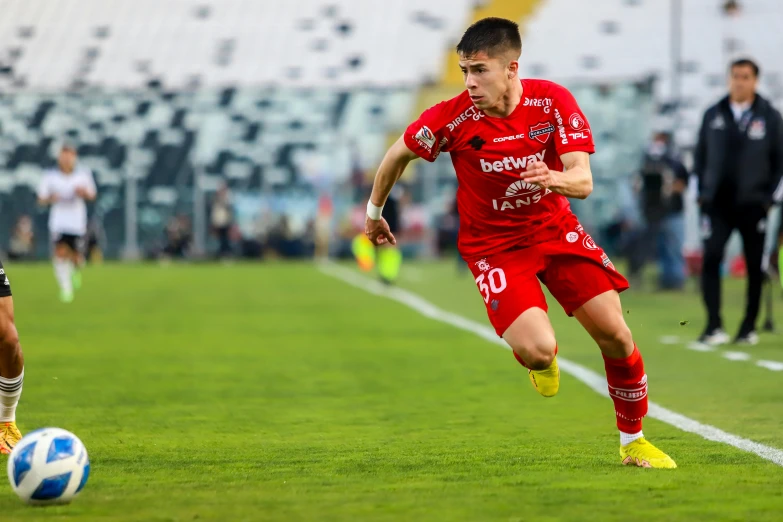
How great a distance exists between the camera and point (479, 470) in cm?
592

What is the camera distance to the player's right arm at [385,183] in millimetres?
6344

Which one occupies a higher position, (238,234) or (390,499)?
(390,499)

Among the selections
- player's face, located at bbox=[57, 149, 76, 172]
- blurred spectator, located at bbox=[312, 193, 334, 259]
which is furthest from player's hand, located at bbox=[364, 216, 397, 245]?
blurred spectator, located at bbox=[312, 193, 334, 259]

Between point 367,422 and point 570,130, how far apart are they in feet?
8.05

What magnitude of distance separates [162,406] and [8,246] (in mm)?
30300

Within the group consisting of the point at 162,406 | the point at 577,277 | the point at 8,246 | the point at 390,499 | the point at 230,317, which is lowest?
the point at 8,246

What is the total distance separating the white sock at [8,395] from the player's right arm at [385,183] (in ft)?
6.00

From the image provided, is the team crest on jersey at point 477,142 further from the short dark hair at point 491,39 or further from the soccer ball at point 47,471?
the soccer ball at point 47,471

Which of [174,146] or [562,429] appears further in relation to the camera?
[174,146]

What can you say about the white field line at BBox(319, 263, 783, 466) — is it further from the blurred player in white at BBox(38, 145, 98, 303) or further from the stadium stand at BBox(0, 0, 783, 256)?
the stadium stand at BBox(0, 0, 783, 256)

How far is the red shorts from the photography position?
6195 millimetres

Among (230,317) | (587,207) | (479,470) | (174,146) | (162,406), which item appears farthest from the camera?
(174,146)

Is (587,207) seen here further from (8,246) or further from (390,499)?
(390,499)

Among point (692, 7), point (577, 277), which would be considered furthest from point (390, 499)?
point (692, 7)
